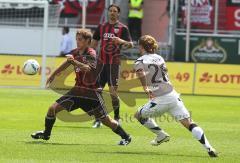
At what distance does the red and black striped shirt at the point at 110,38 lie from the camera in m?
17.1

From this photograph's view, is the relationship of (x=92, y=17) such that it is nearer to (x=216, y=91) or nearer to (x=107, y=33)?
(x=216, y=91)

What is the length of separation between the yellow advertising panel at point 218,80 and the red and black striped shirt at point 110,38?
37.7ft

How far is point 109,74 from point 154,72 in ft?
13.1

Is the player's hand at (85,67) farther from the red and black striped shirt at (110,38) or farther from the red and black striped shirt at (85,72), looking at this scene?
the red and black striped shirt at (110,38)

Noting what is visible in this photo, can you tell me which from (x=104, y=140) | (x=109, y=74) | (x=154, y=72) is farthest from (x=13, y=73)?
(x=154, y=72)

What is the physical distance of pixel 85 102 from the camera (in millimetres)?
13953

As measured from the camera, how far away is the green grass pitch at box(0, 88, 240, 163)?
12391 mm

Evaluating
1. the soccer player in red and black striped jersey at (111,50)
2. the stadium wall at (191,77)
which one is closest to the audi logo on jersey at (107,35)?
the soccer player in red and black striped jersey at (111,50)

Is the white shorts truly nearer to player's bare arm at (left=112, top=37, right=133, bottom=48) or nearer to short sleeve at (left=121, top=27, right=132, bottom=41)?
player's bare arm at (left=112, top=37, right=133, bottom=48)

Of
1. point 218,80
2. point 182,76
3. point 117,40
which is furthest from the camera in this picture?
point 182,76

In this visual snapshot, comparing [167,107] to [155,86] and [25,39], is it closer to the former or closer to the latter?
[155,86]

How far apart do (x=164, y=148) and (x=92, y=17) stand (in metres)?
21.1

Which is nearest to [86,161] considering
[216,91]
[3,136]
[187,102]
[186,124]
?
[186,124]

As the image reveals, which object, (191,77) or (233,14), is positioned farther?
(233,14)
